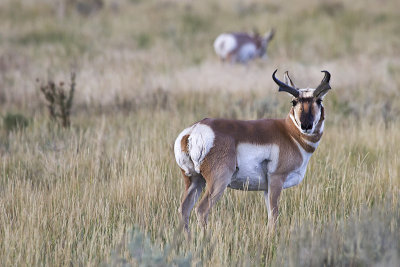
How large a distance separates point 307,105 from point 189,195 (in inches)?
45.7

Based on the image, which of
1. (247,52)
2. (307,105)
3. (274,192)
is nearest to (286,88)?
(307,105)

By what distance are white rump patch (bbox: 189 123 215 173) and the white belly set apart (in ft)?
0.83

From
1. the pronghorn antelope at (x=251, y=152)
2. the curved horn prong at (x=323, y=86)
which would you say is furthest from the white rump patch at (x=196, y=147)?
the curved horn prong at (x=323, y=86)

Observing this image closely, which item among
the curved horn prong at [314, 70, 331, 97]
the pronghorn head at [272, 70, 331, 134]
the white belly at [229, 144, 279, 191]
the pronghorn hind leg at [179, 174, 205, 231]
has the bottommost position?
the pronghorn hind leg at [179, 174, 205, 231]

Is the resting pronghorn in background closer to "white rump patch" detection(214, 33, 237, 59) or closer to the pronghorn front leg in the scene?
"white rump patch" detection(214, 33, 237, 59)

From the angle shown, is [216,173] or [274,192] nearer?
[216,173]

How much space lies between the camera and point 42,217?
442cm

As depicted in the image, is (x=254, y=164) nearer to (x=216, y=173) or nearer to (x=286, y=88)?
(x=216, y=173)

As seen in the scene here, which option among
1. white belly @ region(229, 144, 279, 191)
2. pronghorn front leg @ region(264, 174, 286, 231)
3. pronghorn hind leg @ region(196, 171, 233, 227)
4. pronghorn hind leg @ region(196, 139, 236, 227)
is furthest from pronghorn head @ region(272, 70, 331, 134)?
pronghorn hind leg @ region(196, 171, 233, 227)

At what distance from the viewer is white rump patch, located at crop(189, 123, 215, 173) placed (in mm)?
4184

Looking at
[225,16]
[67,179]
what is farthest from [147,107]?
[225,16]

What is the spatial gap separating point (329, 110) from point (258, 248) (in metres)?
6.27

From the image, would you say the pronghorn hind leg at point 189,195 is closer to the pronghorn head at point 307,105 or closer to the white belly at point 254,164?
the white belly at point 254,164

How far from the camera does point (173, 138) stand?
283 inches
